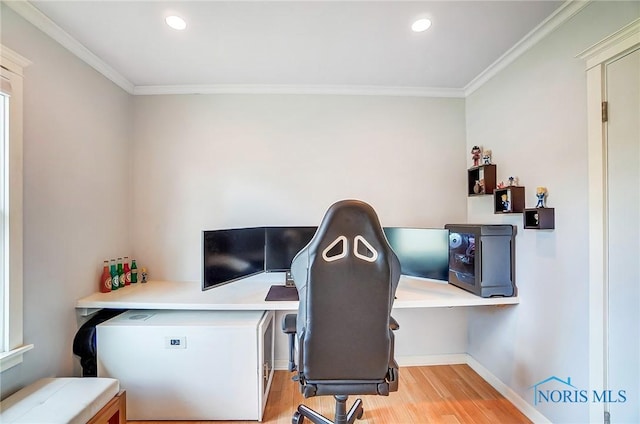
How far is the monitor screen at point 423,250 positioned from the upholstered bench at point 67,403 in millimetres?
1882

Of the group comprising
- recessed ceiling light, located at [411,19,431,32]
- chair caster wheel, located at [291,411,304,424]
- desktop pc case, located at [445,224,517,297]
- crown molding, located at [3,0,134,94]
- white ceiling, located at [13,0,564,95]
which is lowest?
chair caster wheel, located at [291,411,304,424]

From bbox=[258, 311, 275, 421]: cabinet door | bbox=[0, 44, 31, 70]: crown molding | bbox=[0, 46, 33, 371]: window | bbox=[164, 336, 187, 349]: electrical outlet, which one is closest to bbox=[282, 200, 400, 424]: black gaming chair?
bbox=[258, 311, 275, 421]: cabinet door

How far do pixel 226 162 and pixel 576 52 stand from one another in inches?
95.1

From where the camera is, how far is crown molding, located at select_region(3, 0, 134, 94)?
4.65 ft

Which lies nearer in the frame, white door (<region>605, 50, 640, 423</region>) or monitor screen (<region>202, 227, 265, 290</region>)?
white door (<region>605, 50, 640, 423</region>)

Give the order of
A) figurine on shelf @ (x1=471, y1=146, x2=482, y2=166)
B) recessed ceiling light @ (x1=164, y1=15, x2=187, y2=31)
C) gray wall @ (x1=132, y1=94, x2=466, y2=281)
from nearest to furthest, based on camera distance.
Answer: recessed ceiling light @ (x1=164, y1=15, x2=187, y2=31)
figurine on shelf @ (x1=471, y1=146, x2=482, y2=166)
gray wall @ (x1=132, y1=94, x2=466, y2=281)

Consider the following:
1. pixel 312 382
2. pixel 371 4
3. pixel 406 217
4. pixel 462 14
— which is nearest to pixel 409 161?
pixel 406 217

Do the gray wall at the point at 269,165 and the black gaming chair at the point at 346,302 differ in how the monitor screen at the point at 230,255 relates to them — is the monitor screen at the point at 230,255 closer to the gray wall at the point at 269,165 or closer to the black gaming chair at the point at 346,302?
the gray wall at the point at 269,165

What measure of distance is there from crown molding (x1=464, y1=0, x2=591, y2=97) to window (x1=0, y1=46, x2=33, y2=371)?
2.89 metres

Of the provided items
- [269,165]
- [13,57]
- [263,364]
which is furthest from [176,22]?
[263,364]

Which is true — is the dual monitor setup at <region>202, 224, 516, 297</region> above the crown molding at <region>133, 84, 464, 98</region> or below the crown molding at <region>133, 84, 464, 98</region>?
below

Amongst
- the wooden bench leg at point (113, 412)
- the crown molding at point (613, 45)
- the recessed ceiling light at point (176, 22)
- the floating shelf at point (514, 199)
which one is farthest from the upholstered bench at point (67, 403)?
the crown molding at point (613, 45)

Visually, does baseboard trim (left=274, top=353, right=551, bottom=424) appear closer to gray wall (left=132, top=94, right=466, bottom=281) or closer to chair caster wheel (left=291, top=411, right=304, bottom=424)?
chair caster wheel (left=291, top=411, right=304, bottom=424)

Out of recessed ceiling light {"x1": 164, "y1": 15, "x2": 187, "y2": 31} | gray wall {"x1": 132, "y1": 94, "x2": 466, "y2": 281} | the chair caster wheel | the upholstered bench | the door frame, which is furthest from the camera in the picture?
gray wall {"x1": 132, "y1": 94, "x2": 466, "y2": 281}
